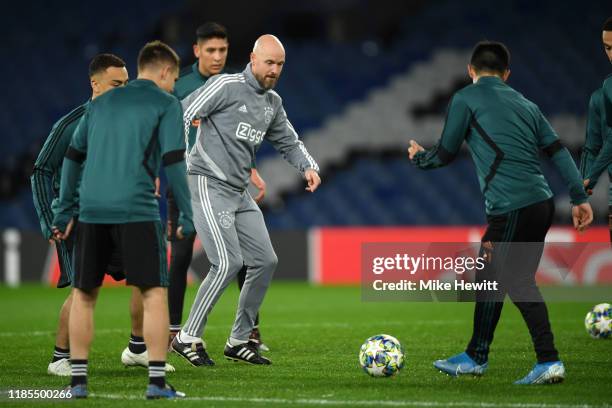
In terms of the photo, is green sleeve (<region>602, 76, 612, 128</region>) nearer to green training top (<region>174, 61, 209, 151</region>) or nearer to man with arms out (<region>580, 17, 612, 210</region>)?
man with arms out (<region>580, 17, 612, 210</region>)

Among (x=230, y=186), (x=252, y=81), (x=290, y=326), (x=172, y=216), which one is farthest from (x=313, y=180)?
(x=290, y=326)

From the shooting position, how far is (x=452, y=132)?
6.44 m

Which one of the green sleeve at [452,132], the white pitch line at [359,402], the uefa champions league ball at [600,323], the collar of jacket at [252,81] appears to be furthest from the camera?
the uefa champions league ball at [600,323]

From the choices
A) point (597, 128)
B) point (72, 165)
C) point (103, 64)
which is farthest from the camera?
point (597, 128)

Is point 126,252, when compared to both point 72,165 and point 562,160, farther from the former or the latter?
point 562,160

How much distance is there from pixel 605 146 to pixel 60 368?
14.3 feet

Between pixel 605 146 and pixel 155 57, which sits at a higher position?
pixel 155 57

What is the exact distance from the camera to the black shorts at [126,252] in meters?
5.77

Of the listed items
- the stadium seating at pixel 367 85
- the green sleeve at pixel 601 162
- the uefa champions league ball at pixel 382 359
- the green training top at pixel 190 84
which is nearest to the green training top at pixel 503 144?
the uefa champions league ball at pixel 382 359

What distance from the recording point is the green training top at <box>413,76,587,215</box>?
6363 millimetres

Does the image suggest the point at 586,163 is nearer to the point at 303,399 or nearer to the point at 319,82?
the point at 303,399

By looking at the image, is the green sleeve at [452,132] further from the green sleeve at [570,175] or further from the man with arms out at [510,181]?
the green sleeve at [570,175]

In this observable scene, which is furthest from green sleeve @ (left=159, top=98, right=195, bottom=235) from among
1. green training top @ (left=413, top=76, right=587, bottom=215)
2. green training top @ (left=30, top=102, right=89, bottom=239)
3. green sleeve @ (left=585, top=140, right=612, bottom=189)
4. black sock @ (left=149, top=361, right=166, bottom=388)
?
green sleeve @ (left=585, top=140, right=612, bottom=189)

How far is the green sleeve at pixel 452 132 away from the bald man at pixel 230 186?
1171 mm
